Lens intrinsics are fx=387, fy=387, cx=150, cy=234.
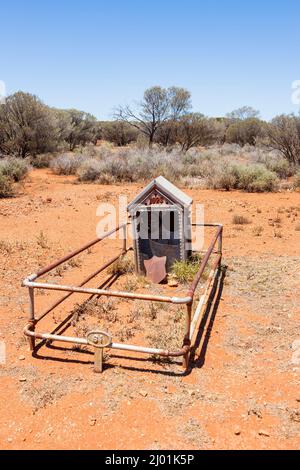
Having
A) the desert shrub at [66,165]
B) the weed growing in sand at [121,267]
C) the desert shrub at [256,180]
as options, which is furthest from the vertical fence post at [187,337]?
the desert shrub at [66,165]

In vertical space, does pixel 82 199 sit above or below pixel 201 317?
above

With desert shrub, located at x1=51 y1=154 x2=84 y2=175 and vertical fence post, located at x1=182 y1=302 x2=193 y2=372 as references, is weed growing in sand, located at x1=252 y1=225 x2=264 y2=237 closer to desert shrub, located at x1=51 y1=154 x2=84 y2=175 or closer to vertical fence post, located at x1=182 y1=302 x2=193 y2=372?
vertical fence post, located at x1=182 y1=302 x2=193 y2=372

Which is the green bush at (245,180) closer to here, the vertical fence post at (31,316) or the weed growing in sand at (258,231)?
the weed growing in sand at (258,231)

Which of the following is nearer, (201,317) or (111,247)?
(201,317)

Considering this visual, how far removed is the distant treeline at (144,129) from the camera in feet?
68.5

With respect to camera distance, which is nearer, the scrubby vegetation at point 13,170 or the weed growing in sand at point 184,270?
the weed growing in sand at point 184,270

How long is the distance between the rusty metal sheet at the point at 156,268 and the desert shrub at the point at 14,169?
34.4 ft

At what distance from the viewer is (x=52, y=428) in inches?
119

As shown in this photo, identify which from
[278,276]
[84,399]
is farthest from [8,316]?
[278,276]

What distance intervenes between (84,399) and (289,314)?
2986mm

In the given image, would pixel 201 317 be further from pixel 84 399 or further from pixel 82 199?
pixel 82 199

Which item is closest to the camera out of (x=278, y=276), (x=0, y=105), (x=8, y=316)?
(x=8, y=316)

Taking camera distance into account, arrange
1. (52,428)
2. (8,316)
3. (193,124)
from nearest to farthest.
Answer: (52,428) < (8,316) < (193,124)

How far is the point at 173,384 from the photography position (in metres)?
3.61
